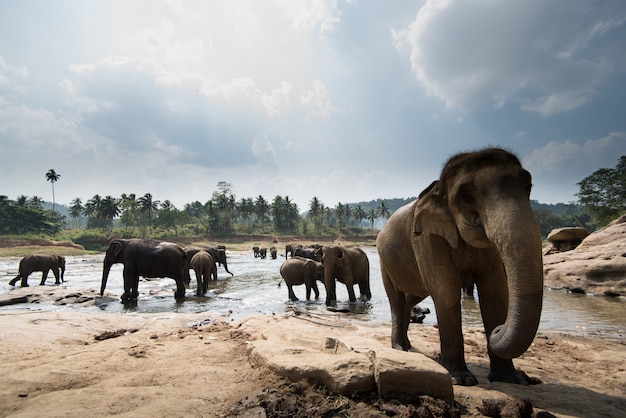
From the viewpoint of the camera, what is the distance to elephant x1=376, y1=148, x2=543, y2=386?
3035 millimetres

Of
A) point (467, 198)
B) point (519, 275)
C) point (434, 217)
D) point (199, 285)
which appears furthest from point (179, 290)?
point (519, 275)

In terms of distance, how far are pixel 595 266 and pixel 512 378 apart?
14167 millimetres

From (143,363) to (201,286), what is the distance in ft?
35.4

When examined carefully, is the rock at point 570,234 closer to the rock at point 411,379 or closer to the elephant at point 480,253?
the elephant at point 480,253

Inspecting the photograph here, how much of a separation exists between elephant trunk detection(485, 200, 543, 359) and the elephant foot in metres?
1.24

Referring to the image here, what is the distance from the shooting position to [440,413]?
2.79m

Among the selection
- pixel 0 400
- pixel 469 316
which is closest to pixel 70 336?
pixel 0 400

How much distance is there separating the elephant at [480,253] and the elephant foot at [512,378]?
1 centimetres

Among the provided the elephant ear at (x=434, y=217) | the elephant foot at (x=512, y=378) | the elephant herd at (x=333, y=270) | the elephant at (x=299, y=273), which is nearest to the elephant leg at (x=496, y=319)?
the elephant foot at (x=512, y=378)

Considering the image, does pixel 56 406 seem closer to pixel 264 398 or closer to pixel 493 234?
pixel 264 398

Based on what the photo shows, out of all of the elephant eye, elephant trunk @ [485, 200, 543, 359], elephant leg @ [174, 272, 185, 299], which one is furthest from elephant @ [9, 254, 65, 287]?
elephant trunk @ [485, 200, 543, 359]

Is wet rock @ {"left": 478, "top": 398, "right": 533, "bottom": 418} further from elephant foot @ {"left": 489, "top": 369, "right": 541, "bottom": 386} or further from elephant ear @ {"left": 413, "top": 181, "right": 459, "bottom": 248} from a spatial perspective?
elephant ear @ {"left": 413, "top": 181, "right": 459, "bottom": 248}

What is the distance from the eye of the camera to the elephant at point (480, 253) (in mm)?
3035

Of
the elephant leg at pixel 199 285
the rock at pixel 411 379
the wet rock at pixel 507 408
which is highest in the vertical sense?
the rock at pixel 411 379
